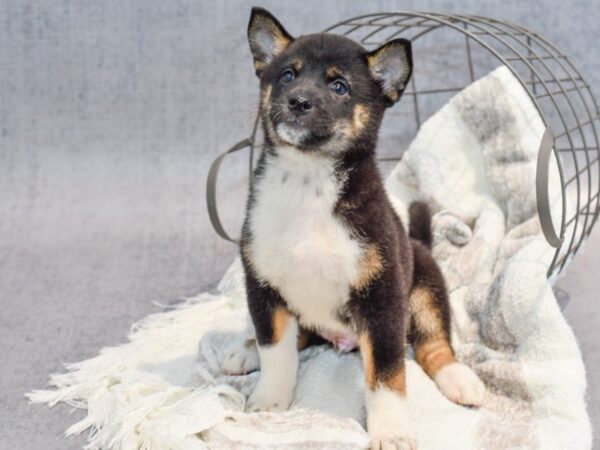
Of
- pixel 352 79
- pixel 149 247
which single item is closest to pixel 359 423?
pixel 352 79

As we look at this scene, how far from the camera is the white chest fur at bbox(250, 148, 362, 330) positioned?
7.32ft

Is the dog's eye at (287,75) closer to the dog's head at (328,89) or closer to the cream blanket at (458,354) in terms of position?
the dog's head at (328,89)

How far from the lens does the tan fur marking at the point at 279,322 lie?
2390mm

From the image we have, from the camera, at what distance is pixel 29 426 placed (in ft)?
8.26

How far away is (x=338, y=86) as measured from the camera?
2244 millimetres

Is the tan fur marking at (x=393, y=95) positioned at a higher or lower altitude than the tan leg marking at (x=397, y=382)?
higher

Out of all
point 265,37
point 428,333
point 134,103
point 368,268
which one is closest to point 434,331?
point 428,333

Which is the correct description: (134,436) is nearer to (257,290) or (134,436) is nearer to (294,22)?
(257,290)

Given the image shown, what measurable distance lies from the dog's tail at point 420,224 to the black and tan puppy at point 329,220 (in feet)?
2.31

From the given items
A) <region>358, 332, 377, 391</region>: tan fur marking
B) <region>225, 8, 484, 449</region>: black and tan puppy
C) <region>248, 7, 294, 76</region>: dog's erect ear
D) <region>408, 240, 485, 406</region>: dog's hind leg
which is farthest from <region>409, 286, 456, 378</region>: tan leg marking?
<region>248, 7, 294, 76</region>: dog's erect ear

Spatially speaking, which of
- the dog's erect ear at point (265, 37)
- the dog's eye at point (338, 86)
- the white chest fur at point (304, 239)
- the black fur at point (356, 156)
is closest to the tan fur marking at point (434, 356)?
the black fur at point (356, 156)

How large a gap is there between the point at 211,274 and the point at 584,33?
7.75ft

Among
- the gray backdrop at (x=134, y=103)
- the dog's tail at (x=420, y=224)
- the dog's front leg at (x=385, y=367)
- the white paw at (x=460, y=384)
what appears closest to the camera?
the dog's front leg at (x=385, y=367)

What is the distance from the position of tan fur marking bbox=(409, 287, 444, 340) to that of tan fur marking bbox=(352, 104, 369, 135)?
72cm
